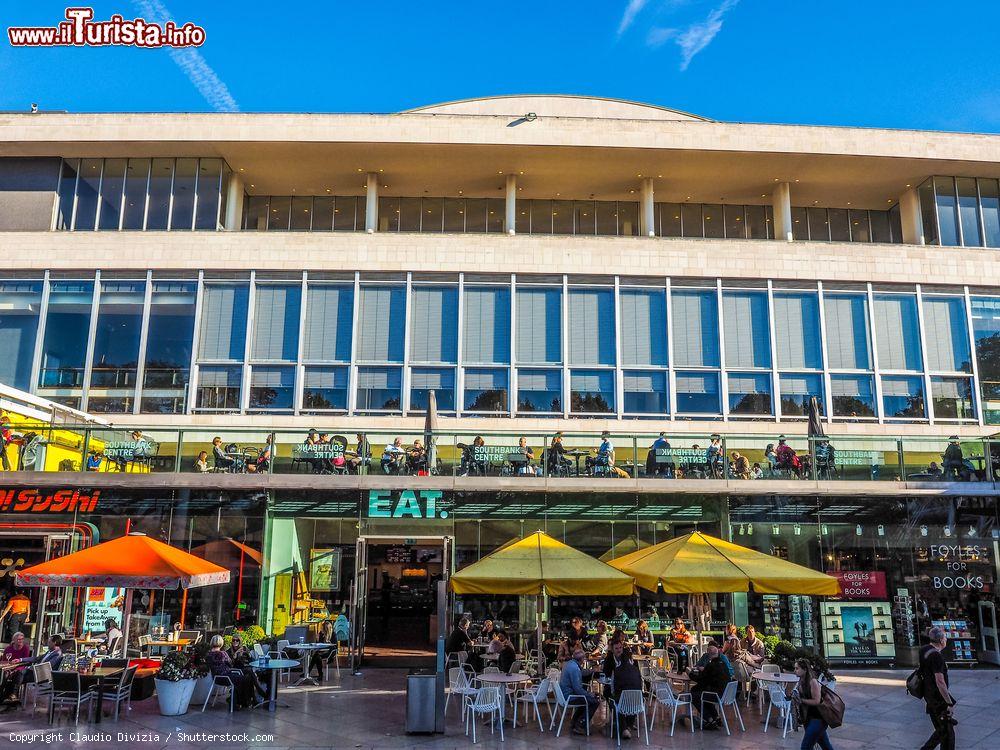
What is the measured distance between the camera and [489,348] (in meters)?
25.0

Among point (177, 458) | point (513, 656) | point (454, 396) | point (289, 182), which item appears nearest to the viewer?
point (513, 656)

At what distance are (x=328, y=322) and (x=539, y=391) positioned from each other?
685 centimetres

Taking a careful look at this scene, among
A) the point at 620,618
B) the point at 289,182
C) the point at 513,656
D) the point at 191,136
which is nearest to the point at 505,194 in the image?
the point at 289,182

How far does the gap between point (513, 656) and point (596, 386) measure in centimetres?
1175

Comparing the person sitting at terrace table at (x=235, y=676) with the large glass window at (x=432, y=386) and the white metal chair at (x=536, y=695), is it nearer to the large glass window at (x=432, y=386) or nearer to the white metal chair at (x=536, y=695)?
the white metal chair at (x=536, y=695)

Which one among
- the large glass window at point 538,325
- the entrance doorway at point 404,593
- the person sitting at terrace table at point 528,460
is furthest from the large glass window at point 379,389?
the person sitting at terrace table at point 528,460

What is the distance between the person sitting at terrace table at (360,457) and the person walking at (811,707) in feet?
38.3

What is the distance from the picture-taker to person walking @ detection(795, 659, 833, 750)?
31.9ft

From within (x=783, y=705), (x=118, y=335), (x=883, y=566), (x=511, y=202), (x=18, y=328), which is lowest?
(x=783, y=705)

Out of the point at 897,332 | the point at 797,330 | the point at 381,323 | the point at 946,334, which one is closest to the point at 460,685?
the point at 381,323

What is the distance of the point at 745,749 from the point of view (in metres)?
11.4

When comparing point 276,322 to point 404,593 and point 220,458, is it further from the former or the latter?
point 404,593

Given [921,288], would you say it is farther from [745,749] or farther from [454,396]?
[745,749]

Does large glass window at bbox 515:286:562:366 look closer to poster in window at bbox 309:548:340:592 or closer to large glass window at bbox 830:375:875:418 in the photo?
poster in window at bbox 309:548:340:592
